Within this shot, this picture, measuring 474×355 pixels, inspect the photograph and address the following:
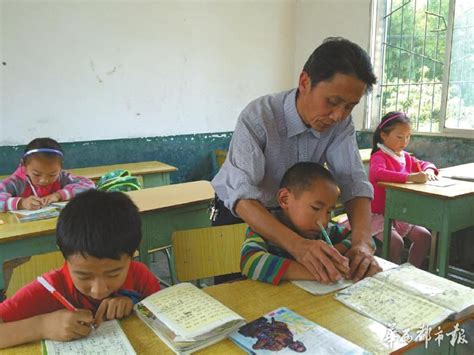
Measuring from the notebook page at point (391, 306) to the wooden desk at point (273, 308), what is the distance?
0.07 ft

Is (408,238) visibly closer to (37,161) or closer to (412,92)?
(412,92)

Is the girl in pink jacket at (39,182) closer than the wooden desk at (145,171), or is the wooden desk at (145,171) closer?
the girl in pink jacket at (39,182)

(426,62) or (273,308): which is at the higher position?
(426,62)

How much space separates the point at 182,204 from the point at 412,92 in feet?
9.70

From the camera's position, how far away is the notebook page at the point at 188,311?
0.84 m

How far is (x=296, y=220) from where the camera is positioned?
1242 mm

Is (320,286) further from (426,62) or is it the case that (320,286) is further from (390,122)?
(426,62)

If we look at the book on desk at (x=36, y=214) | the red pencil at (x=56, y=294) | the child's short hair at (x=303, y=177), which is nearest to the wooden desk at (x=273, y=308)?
the red pencil at (x=56, y=294)

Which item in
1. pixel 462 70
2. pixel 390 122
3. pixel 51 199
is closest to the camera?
pixel 51 199

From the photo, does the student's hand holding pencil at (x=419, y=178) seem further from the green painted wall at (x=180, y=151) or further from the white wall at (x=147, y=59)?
the white wall at (x=147, y=59)

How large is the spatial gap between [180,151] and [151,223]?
7.46ft

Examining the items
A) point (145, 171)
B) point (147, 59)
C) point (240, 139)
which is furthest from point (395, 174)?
point (147, 59)

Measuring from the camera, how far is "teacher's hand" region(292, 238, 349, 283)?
1.07 m

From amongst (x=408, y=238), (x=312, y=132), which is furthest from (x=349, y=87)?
(x=408, y=238)
